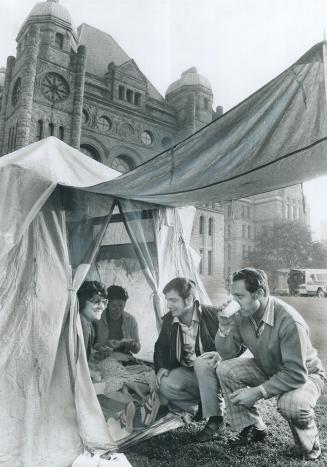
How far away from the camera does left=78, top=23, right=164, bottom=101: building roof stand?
2588 centimetres

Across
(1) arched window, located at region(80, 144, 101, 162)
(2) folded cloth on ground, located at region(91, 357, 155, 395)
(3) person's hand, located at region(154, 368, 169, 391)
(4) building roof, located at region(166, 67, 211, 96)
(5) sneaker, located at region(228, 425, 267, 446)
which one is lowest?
(5) sneaker, located at region(228, 425, 267, 446)

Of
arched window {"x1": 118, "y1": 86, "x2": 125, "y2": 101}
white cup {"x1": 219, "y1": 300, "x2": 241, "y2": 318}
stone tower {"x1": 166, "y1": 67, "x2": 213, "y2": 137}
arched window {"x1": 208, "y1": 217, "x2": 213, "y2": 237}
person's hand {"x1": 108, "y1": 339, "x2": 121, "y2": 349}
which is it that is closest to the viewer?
white cup {"x1": 219, "y1": 300, "x2": 241, "y2": 318}

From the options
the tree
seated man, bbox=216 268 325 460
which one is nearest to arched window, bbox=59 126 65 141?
the tree

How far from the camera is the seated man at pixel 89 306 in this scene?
3.71 meters

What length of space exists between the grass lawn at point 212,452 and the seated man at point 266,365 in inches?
4.5

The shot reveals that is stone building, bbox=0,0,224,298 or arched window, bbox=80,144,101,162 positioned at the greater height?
stone building, bbox=0,0,224,298

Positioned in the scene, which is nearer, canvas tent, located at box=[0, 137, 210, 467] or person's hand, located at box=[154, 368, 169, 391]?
canvas tent, located at box=[0, 137, 210, 467]

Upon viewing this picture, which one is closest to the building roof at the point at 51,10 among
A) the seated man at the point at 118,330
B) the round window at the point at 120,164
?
the round window at the point at 120,164

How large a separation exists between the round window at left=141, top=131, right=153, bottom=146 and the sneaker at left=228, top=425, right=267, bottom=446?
2306 centimetres

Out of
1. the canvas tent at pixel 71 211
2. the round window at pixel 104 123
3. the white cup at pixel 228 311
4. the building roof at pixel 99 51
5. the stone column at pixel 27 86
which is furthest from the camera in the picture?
the building roof at pixel 99 51

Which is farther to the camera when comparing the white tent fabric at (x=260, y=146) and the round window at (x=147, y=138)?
the round window at (x=147, y=138)

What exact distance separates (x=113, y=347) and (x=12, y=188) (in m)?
2.23

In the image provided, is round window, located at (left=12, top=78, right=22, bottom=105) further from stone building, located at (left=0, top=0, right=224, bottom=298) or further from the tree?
the tree

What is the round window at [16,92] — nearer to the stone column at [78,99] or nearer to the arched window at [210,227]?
the stone column at [78,99]
